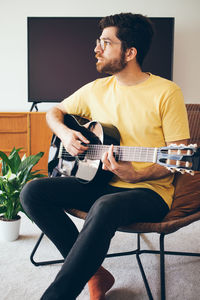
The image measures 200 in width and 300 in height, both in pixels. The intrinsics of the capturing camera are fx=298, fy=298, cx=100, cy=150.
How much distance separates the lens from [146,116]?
124 centimetres

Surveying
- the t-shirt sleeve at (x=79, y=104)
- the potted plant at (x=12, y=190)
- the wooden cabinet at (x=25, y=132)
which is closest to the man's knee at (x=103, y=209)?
the t-shirt sleeve at (x=79, y=104)

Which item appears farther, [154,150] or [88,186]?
[88,186]

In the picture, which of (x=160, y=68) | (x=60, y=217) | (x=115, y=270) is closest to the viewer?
(x=60, y=217)

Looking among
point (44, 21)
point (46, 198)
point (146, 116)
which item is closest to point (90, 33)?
point (44, 21)

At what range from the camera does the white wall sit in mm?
3273

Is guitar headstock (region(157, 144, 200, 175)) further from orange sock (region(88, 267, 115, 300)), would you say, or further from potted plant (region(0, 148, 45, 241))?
potted plant (region(0, 148, 45, 241))

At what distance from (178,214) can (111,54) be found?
0.75 m

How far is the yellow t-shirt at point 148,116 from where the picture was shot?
1193 mm

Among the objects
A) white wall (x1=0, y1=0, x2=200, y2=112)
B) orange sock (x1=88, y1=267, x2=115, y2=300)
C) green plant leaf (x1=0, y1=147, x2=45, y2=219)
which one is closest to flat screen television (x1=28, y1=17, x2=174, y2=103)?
white wall (x1=0, y1=0, x2=200, y2=112)

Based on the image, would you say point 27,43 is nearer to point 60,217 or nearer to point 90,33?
point 90,33

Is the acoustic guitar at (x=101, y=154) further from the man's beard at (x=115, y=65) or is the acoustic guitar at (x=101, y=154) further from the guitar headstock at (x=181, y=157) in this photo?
the man's beard at (x=115, y=65)

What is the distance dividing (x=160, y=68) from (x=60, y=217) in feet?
7.62

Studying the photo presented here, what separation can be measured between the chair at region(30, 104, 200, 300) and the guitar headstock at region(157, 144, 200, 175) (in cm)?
22

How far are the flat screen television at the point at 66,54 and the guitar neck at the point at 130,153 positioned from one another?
6.66 feet
